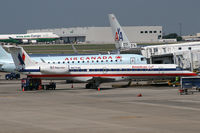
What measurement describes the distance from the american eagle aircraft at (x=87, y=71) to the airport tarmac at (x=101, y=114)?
32.6 feet

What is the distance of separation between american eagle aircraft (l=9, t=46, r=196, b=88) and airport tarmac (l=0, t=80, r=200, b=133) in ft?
32.6

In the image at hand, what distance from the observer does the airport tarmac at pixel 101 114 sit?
82.2 ft

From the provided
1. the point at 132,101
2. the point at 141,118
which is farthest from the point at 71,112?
the point at 132,101

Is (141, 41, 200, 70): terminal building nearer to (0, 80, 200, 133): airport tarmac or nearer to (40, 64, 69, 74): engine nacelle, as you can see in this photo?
(40, 64, 69, 74): engine nacelle

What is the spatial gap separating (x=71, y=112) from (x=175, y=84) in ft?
86.2

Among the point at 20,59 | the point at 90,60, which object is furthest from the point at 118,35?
the point at 20,59

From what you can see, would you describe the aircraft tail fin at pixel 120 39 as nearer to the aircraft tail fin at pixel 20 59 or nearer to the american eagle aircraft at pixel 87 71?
the american eagle aircraft at pixel 87 71

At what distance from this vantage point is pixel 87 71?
54.4 m

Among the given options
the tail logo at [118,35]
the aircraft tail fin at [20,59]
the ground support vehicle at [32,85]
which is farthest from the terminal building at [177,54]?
the aircraft tail fin at [20,59]

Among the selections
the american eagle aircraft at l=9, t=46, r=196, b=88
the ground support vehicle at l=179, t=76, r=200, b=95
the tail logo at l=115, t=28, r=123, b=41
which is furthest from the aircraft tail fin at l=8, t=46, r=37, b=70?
the tail logo at l=115, t=28, r=123, b=41

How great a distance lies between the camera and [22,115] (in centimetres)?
3059

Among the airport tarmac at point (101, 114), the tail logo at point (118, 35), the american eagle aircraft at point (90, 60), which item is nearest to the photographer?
the airport tarmac at point (101, 114)

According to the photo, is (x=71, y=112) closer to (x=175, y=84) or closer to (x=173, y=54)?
(x=175, y=84)

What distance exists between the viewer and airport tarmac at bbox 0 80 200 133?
25062 mm
